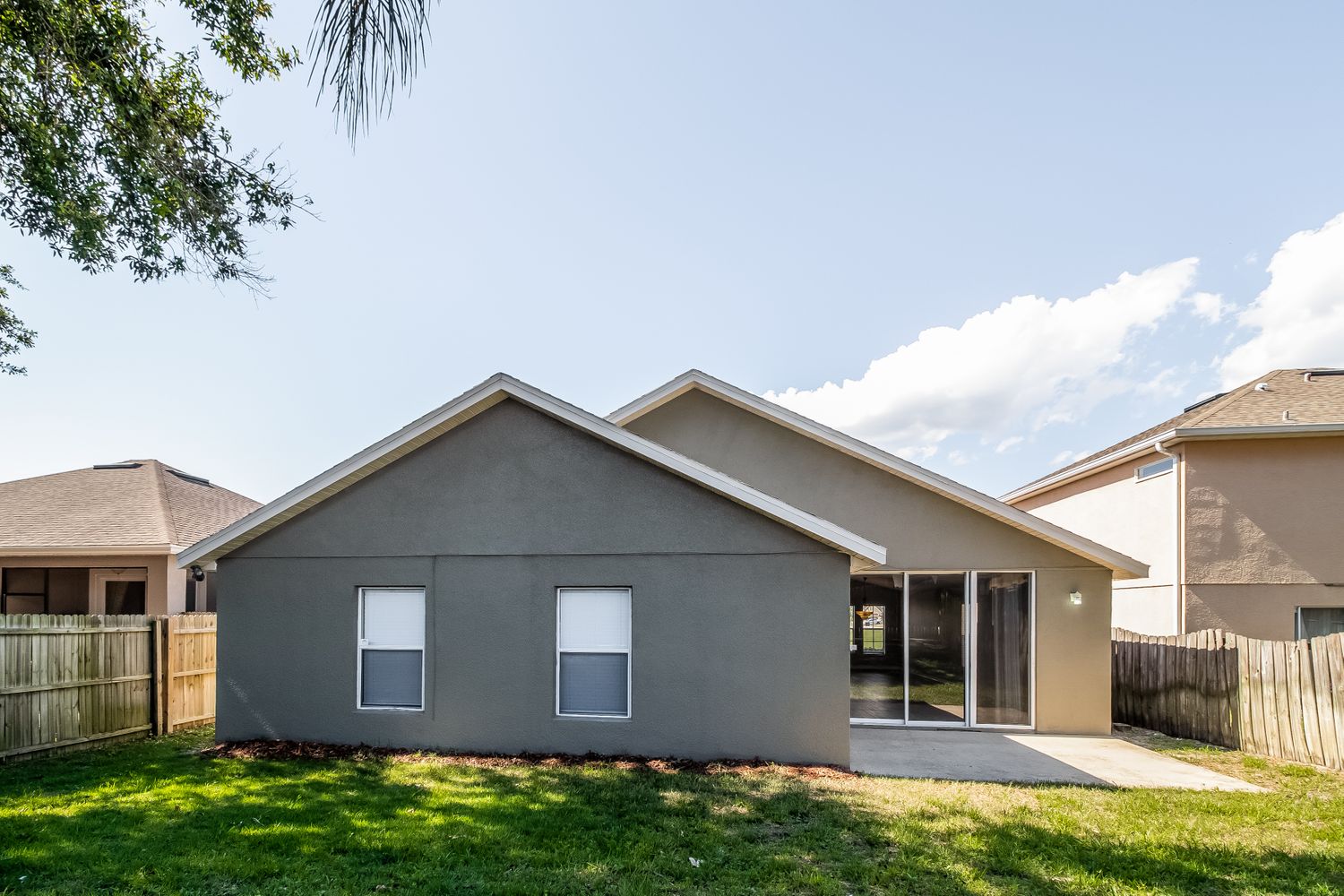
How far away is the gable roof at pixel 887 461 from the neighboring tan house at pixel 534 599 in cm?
11

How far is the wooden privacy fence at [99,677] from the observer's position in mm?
8453

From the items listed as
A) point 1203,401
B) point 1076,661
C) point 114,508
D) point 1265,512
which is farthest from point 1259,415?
point 114,508

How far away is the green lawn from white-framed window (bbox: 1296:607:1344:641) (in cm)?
520

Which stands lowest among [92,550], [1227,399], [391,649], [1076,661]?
[1076,661]

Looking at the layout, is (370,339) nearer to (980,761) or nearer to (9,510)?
(9,510)

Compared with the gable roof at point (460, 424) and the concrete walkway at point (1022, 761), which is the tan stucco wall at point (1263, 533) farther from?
the gable roof at point (460, 424)

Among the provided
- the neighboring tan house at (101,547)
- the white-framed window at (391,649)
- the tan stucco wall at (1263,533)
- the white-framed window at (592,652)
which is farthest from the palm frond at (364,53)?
the tan stucco wall at (1263,533)

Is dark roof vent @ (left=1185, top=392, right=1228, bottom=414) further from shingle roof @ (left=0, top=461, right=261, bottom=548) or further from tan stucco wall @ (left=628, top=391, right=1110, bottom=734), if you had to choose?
shingle roof @ (left=0, top=461, right=261, bottom=548)

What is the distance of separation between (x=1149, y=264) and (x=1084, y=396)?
6.69 metres

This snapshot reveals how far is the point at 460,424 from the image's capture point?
351 inches

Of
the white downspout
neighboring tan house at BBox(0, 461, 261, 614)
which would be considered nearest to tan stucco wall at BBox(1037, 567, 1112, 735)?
the white downspout

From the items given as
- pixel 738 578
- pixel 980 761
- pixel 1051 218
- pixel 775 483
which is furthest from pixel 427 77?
pixel 1051 218

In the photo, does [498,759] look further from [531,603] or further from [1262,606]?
[1262,606]

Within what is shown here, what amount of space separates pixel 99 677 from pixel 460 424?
5773mm
